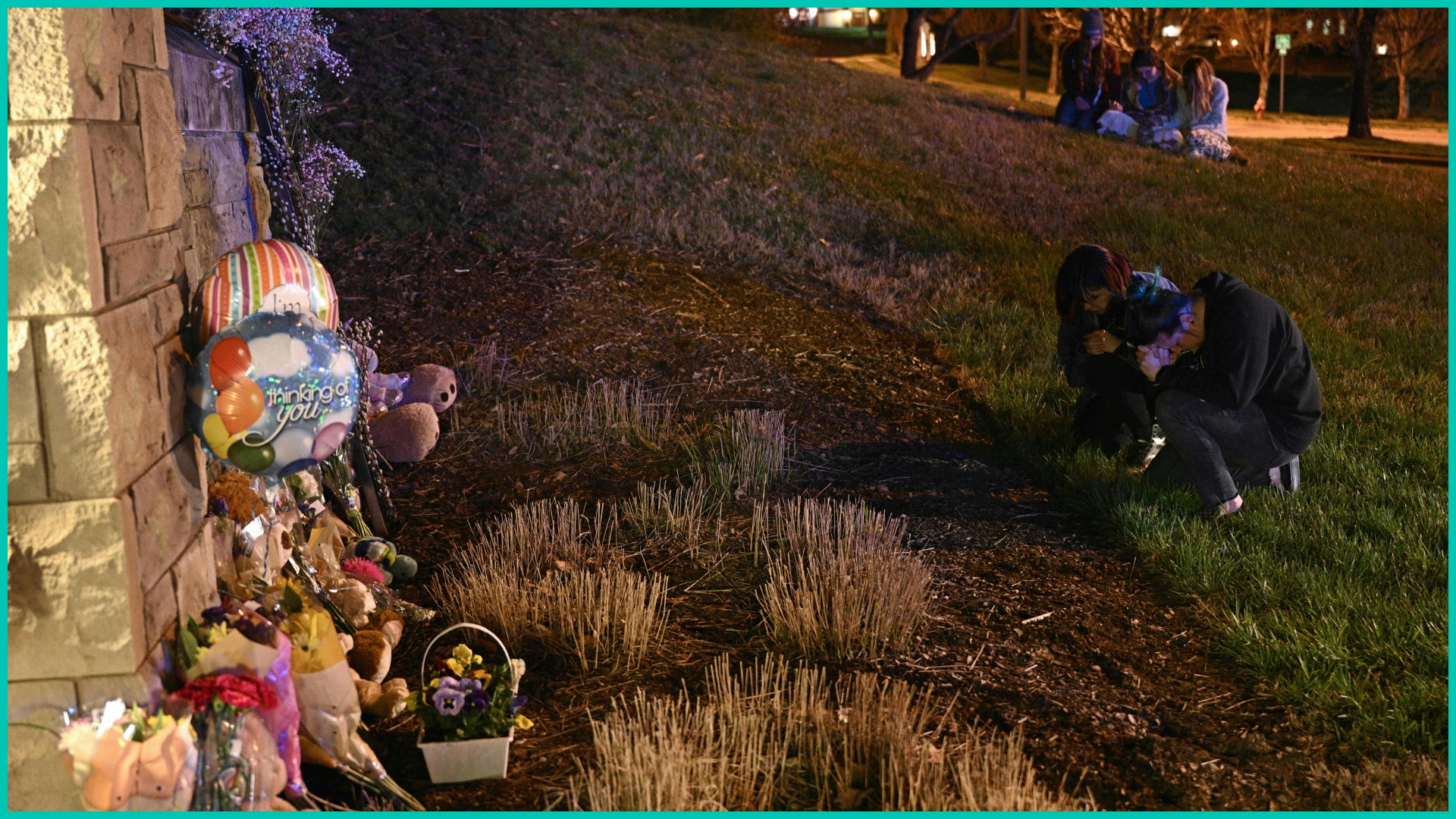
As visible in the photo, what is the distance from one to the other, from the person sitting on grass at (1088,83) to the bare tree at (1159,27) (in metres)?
13.8

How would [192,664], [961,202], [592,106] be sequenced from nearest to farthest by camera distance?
[192,664] < [961,202] < [592,106]

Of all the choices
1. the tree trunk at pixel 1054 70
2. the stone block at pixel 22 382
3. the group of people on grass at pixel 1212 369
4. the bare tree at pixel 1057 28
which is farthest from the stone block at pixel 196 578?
the tree trunk at pixel 1054 70

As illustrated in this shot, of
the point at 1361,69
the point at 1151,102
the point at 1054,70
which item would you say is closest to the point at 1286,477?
the point at 1151,102

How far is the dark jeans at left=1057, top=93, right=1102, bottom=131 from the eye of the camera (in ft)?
52.4

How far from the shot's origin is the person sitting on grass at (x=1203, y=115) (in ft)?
47.1

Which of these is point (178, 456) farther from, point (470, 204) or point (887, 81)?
point (887, 81)

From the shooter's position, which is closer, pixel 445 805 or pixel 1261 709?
pixel 445 805

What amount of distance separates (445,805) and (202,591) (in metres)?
0.94

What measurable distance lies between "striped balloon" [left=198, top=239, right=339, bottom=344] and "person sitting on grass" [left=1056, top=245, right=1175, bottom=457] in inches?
129

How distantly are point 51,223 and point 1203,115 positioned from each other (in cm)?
1461

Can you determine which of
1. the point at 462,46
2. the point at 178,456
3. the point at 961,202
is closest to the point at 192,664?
the point at 178,456

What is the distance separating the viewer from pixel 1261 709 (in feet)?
12.8

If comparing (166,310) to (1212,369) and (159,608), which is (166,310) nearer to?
(159,608)

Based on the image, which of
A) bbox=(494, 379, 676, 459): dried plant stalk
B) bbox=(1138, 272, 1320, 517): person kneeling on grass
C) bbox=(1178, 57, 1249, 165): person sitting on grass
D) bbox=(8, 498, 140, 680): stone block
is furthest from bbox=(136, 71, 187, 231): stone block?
bbox=(1178, 57, 1249, 165): person sitting on grass
